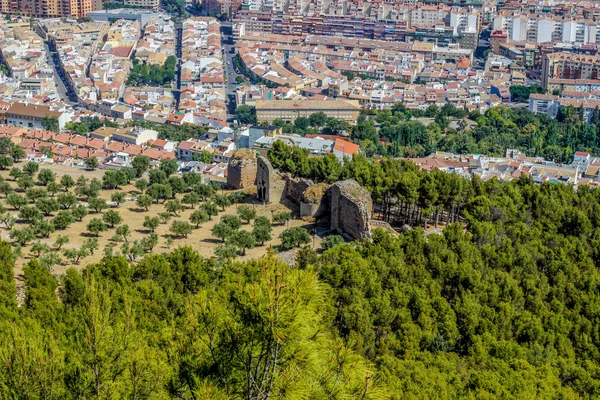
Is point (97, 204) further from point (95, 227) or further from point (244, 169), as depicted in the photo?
point (244, 169)

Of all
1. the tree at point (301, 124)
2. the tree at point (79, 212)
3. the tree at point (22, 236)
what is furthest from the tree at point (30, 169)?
the tree at point (301, 124)

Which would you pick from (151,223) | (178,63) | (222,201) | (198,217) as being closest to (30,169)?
(222,201)

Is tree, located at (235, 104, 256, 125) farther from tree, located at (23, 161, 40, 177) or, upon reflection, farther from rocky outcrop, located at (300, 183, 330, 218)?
rocky outcrop, located at (300, 183, 330, 218)

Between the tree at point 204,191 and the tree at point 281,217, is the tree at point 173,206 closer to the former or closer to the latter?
the tree at point 204,191

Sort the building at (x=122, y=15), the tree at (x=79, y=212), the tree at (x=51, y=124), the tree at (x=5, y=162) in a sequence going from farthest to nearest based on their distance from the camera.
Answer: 1. the building at (x=122, y=15)
2. the tree at (x=51, y=124)
3. the tree at (x=5, y=162)
4. the tree at (x=79, y=212)

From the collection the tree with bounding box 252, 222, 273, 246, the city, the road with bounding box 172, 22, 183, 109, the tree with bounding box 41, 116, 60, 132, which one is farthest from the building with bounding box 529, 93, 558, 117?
the tree with bounding box 252, 222, 273, 246

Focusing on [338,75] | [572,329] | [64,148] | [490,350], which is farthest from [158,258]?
[338,75]
